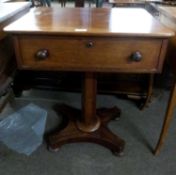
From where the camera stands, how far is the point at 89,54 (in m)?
0.83

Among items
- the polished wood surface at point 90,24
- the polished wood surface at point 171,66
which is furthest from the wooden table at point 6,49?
the polished wood surface at point 171,66

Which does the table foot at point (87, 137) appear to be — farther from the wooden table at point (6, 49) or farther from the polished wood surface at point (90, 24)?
the polished wood surface at point (90, 24)

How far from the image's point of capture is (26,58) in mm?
858

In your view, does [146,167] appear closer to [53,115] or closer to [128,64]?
[128,64]

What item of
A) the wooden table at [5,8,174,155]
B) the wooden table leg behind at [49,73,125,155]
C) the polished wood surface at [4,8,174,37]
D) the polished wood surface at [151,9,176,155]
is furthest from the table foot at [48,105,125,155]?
the polished wood surface at [4,8,174,37]

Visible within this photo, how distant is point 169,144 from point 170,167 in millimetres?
173

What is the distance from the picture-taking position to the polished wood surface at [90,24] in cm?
78

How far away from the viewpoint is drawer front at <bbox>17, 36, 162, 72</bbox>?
2.65ft

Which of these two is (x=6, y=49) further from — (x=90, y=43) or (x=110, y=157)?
(x=110, y=157)

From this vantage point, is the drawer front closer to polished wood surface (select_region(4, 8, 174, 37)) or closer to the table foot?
polished wood surface (select_region(4, 8, 174, 37))

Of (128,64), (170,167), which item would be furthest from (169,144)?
(128,64)

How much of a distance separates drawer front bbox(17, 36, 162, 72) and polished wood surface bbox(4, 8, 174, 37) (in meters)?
0.03

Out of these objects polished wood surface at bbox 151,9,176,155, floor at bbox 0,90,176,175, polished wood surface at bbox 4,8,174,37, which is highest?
polished wood surface at bbox 4,8,174,37

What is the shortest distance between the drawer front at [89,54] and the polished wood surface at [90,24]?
3 centimetres
